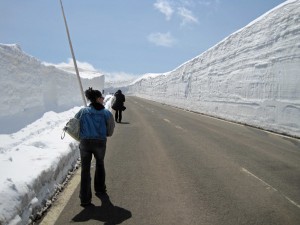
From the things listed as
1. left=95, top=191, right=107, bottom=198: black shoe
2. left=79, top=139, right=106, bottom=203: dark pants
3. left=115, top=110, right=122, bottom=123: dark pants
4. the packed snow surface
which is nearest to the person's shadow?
left=79, top=139, right=106, bottom=203: dark pants

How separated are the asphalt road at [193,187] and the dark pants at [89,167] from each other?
214 mm

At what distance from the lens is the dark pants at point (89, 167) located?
532cm

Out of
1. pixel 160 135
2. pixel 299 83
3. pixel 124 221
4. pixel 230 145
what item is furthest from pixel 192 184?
pixel 299 83

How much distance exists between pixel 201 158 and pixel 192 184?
8.67ft

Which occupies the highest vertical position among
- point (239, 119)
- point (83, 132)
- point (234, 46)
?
point (234, 46)

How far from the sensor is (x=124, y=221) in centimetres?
462

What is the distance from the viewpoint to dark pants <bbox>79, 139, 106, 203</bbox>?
532 centimetres

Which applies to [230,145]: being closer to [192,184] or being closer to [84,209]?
[192,184]

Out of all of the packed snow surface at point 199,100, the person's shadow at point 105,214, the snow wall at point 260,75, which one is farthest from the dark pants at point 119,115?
the person's shadow at point 105,214

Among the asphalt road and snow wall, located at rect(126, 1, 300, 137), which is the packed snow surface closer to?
snow wall, located at rect(126, 1, 300, 137)

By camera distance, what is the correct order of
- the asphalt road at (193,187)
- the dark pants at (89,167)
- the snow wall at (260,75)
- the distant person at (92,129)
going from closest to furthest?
the asphalt road at (193,187)
the dark pants at (89,167)
the distant person at (92,129)
the snow wall at (260,75)

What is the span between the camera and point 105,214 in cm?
487

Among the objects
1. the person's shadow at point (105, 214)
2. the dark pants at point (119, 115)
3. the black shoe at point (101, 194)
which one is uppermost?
the person's shadow at point (105, 214)

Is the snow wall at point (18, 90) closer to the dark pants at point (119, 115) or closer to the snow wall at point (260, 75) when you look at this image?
the dark pants at point (119, 115)
